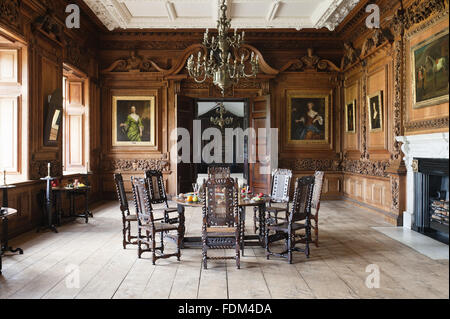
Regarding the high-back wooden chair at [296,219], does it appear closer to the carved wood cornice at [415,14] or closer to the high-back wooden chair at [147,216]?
the high-back wooden chair at [147,216]

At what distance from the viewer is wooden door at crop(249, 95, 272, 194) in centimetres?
975

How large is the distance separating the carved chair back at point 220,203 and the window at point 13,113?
374 centimetres

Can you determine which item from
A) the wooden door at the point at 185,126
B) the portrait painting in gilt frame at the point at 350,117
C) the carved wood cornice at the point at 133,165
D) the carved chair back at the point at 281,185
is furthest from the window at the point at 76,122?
the portrait painting in gilt frame at the point at 350,117

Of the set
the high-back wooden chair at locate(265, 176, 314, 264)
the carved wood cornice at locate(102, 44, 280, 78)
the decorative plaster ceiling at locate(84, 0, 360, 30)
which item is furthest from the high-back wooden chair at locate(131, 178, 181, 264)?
the carved wood cornice at locate(102, 44, 280, 78)

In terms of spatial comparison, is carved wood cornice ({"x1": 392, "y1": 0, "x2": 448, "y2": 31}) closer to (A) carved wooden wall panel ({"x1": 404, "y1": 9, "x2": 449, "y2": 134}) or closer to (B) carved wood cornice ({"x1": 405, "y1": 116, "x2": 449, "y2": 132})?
(A) carved wooden wall panel ({"x1": 404, "y1": 9, "x2": 449, "y2": 134})

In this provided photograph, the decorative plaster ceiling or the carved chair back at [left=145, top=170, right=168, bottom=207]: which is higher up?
the decorative plaster ceiling

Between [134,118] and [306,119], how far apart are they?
4.91m

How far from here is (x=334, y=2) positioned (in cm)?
803

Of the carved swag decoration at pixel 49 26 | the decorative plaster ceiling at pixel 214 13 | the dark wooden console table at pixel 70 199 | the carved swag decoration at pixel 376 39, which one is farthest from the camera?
the decorative plaster ceiling at pixel 214 13

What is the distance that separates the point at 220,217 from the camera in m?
4.21

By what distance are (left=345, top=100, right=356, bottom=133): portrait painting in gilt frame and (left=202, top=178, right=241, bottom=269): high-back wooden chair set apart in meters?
6.09

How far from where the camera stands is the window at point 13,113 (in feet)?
19.9

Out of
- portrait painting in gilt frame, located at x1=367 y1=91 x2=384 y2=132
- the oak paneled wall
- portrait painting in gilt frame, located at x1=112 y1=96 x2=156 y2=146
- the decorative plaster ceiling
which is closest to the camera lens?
the oak paneled wall
